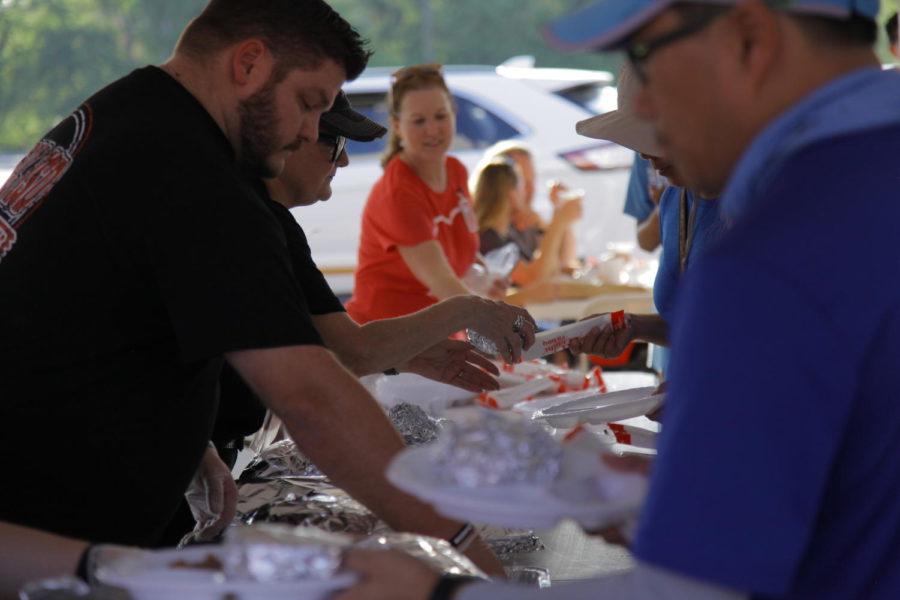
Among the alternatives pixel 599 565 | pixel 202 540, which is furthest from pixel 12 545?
pixel 599 565

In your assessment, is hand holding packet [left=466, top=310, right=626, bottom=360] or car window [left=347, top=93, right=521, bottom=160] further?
car window [left=347, top=93, right=521, bottom=160]

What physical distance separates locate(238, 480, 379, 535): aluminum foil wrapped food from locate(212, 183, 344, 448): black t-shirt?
25cm

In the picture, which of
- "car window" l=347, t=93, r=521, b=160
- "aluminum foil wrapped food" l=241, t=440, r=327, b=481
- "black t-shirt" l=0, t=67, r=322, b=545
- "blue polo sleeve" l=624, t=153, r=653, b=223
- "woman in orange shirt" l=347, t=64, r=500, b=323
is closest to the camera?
"black t-shirt" l=0, t=67, r=322, b=545

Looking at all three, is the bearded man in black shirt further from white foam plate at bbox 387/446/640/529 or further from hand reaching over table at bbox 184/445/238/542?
white foam plate at bbox 387/446/640/529

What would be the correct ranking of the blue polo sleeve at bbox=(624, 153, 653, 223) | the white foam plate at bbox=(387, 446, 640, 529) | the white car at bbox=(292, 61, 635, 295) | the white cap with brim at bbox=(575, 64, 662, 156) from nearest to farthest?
the white foam plate at bbox=(387, 446, 640, 529)
the white cap with brim at bbox=(575, 64, 662, 156)
the blue polo sleeve at bbox=(624, 153, 653, 223)
the white car at bbox=(292, 61, 635, 295)

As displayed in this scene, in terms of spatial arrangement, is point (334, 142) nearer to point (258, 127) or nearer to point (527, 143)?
point (258, 127)

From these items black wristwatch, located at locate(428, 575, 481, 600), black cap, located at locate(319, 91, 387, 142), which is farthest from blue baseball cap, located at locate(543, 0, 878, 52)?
black cap, located at locate(319, 91, 387, 142)

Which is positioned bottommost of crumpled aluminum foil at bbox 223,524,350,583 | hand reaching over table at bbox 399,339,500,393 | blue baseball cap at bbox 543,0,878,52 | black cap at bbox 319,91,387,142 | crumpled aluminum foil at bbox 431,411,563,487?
hand reaching over table at bbox 399,339,500,393

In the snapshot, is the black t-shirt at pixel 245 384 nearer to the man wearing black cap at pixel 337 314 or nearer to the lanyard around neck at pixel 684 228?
the man wearing black cap at pixel 337 314

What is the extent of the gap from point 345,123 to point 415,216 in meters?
1.31

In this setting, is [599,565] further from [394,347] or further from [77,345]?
[77,345]

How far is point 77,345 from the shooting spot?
1350 millimetres

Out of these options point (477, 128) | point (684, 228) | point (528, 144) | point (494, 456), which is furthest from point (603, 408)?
point (477, 128)

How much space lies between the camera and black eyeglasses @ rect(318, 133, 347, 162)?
6.97ft
